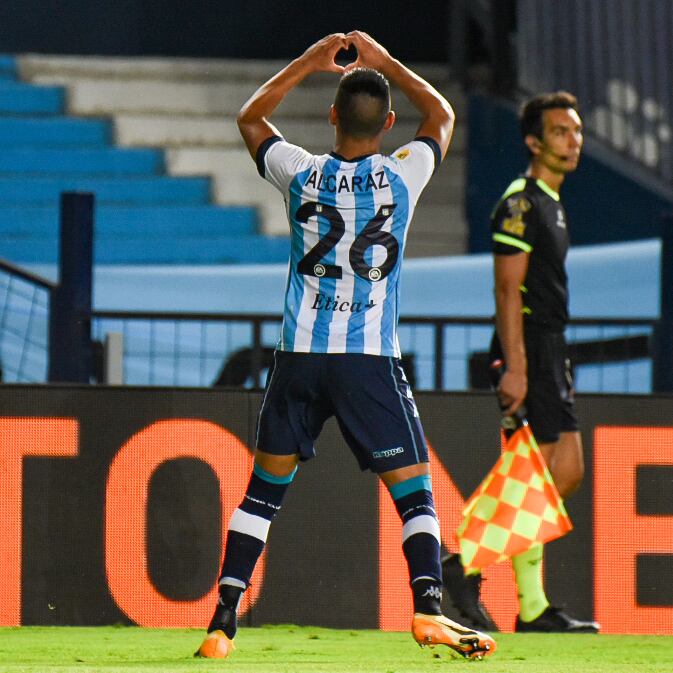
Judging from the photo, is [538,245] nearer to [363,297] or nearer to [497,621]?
[363,297]

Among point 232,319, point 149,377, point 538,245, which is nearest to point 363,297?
point 538,245

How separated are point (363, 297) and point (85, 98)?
28.8ft

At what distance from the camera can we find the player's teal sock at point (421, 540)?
15.4 ft

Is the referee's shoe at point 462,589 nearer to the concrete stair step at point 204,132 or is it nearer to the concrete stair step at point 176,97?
the concrete stair step at point 204,132

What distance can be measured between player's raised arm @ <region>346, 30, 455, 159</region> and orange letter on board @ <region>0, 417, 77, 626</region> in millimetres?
1838

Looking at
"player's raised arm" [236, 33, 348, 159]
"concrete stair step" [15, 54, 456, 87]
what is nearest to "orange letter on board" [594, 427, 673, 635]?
"player's raised arm" [236, 33, 348, 159]

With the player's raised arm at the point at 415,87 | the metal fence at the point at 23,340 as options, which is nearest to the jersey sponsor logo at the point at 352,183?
the player's raised arm at the point at 415,87

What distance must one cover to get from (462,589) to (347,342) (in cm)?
137

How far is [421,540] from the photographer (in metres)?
4.76

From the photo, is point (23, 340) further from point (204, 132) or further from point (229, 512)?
point (229, 512)

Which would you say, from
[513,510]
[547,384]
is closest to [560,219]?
[547,384]

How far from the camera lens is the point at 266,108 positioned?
4945 mm

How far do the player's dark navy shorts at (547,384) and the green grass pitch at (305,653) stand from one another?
2.40 feet

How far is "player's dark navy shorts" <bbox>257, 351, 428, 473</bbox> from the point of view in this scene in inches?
187
